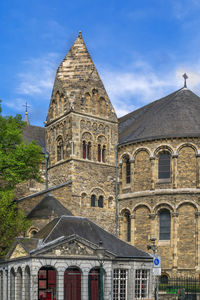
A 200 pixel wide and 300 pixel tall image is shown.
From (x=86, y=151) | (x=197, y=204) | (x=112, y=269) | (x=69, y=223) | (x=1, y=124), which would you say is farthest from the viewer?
(x=86, y=151)

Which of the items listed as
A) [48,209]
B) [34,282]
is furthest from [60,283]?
[48,209]

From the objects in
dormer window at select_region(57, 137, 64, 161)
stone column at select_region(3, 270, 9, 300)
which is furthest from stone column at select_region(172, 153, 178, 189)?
stone column at select_region(3, 270, 9, 300)

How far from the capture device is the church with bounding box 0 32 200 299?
39.6m

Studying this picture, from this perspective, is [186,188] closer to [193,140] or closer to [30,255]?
[193,140]

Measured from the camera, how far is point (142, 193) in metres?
41.5

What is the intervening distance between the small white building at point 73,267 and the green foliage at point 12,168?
2448mm

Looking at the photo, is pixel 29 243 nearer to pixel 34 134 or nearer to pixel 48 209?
pixel 48 209

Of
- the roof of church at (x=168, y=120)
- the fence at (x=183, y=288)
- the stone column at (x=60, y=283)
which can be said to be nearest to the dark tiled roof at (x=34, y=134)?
the roof of church at (x=168, y=120)

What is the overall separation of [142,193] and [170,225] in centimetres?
363


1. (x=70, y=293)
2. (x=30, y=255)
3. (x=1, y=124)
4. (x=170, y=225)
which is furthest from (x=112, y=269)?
(x=1, y=124)

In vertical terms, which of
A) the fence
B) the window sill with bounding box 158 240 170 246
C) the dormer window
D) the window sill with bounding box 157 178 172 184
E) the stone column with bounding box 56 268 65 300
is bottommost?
the fence

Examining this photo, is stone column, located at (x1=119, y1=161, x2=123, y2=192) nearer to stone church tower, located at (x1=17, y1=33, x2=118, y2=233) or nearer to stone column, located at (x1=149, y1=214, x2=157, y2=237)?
stone church tower, located at (x1=17, y1=33, x2=118, y2=233)

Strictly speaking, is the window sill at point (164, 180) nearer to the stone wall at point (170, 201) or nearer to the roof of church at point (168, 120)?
the stone wall at point (170, 201)

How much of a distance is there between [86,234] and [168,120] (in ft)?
50.1
